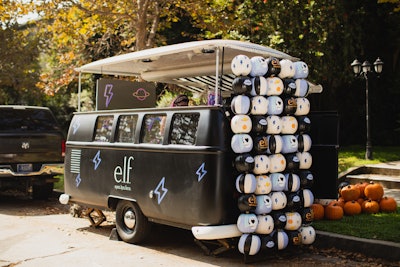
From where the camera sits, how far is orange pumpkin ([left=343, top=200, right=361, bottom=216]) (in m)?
8.80

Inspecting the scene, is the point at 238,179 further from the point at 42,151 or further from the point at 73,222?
the point at 42,151

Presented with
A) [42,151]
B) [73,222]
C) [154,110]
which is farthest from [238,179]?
[42,151]

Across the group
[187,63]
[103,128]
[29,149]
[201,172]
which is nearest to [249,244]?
[201,172]

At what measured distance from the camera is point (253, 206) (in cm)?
634

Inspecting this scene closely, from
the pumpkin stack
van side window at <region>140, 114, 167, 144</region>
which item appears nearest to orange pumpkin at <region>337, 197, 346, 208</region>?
the pumpkin stack

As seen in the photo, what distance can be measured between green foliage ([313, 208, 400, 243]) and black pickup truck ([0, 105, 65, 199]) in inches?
243

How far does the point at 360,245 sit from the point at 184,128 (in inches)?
114

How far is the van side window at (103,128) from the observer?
830 cm

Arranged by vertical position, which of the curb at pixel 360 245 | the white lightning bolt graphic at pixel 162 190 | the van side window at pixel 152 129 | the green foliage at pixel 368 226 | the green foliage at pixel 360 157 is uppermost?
the van side window at pixel 152 129

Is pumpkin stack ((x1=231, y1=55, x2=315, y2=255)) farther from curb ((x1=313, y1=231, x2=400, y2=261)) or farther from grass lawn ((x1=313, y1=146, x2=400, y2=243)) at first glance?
grass lawn ((x1=313, y1=146, x2=400, y2=243))

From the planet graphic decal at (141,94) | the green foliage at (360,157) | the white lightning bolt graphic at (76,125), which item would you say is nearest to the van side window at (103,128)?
the white lightning bolt graphic at (76,125)

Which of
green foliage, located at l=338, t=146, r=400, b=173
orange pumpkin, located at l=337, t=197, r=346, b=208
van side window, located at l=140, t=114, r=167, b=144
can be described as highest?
van side window, located at l=140, t=114, r=167, b=144

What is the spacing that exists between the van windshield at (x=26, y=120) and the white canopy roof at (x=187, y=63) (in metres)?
3.01

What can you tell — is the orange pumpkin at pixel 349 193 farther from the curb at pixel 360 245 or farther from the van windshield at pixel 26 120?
the van windshield at pixel 26 120
